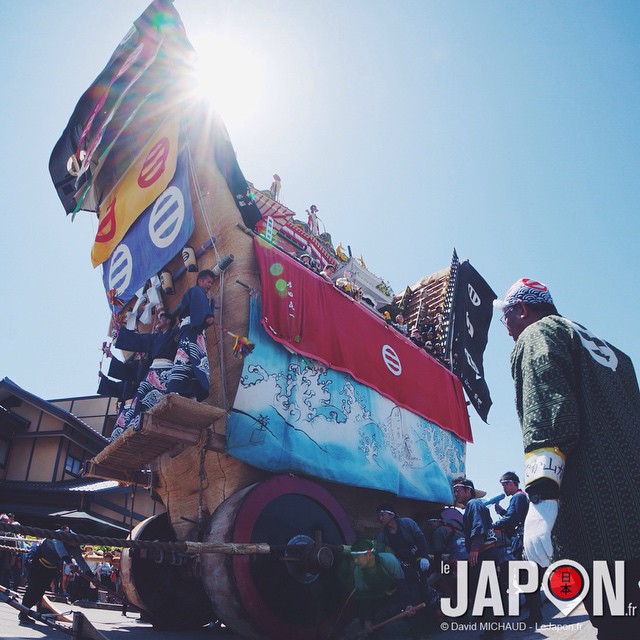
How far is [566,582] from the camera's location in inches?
81.6

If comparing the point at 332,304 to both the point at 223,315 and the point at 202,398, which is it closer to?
the point at 223,315

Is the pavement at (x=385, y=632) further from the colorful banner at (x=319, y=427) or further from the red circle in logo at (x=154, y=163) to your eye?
the red circle in logo at (x=154, y=163)

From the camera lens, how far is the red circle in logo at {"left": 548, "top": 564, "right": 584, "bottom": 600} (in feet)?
6.68

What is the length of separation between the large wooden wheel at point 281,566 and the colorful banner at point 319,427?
1.35ft

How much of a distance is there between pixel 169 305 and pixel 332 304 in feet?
7.55

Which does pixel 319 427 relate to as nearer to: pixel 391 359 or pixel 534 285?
pixel 391 359

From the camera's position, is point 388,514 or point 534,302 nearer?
point 534,302

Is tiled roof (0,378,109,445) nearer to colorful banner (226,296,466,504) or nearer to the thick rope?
colorful banner (226,296,466,504)

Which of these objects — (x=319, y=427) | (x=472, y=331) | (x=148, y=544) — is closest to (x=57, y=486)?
(x=472, y=331)

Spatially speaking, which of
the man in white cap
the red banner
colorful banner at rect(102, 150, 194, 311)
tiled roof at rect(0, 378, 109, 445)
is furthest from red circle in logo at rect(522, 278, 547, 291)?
tiled roof at rect(0, 378, 109, 445)

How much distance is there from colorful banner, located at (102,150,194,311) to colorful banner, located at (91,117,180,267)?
0.13 m

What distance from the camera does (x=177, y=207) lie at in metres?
7.14

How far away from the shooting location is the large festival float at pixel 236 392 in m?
4.75

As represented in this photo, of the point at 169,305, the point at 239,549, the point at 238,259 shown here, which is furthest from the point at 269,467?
the point at 169,305
